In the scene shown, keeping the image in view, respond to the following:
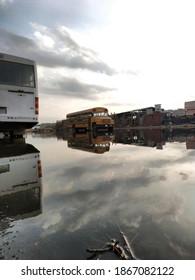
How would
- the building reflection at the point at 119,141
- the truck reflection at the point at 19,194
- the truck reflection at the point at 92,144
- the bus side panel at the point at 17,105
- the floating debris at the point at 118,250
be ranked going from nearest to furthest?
the floating debris at the point at 118,250, the truck reflection at the point at 19,194, the bus side panel at the point at 17,105, the truck reflection at the point at 92,144, the building reflection at the point at 119,141

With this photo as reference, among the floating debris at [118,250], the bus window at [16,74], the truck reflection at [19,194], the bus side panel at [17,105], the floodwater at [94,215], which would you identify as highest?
the bus window at [16,74]

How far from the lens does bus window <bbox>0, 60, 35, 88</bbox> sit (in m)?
10.9

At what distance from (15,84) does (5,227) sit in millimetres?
9458

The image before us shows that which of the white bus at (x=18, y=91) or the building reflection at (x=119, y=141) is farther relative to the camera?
the building reflection at (x=119, y=141)

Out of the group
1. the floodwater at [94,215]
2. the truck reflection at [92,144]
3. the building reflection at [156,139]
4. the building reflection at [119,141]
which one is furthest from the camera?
the building reflection at [156,139]

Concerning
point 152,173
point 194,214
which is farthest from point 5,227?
point 152,173

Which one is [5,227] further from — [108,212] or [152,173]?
[152,173]

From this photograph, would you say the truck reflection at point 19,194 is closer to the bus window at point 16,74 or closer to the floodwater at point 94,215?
the floodwater at point 94,215

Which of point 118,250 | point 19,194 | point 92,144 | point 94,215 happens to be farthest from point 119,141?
point 118,250

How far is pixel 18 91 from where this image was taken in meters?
11.3

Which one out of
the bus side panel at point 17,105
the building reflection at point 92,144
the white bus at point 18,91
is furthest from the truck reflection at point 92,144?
the bus side panel at point 17,105

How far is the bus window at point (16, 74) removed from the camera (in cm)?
1090

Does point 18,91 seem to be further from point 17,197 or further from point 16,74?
point 17,197

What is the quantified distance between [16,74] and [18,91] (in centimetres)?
75
